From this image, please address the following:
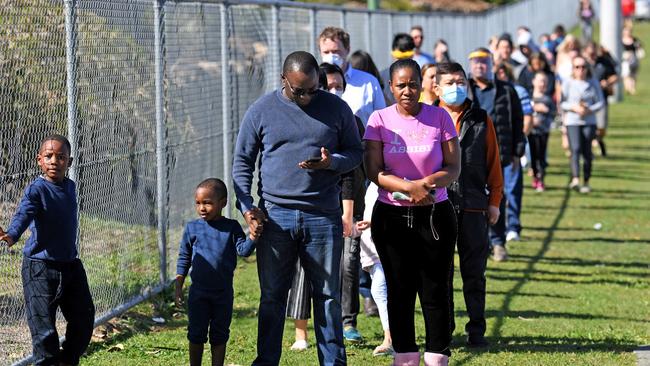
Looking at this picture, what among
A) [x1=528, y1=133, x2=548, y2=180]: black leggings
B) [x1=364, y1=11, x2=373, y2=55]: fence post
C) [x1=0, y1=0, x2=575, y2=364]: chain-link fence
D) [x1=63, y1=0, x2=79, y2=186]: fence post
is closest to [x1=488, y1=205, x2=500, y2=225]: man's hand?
[x1=0, y1=0, x2=575, y2=364]: chain-link fence

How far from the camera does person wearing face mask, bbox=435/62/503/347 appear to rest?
8562 mm

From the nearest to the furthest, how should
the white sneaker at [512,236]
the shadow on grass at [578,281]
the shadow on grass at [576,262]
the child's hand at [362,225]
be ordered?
the child's hand at [362,225], the shadow on grass at [578,281], the shadow on grass at [576,262], the white sneaker at [512,236]

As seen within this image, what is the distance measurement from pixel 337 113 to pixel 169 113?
3.58m

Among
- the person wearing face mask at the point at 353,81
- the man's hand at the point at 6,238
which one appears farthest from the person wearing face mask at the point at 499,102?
the man's hand at the point at 6,238

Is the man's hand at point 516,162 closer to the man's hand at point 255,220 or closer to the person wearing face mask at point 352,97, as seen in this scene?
the person wearing face mask at point 352,97

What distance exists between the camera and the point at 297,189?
6844mm

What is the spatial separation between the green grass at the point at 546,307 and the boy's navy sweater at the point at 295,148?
1.54 meters

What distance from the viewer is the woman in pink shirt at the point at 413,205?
7.10 metres

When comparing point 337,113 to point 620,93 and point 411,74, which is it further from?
point 620,93

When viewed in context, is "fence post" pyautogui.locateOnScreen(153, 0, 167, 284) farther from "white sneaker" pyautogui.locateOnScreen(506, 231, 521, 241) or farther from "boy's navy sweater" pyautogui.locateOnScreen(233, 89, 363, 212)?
"white sneaker" pyautogui.locateOnScreen(506, 231, 521, 241)

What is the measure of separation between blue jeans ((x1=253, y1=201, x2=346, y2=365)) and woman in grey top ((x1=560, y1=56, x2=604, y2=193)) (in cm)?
1104

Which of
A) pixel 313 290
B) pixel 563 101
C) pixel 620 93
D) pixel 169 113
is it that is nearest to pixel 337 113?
pixel 313 290

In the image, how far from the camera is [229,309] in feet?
23.6

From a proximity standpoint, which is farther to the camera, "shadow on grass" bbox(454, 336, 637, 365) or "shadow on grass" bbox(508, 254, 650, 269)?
"shadow on grass" bbox(508, 254, 650, 269)
